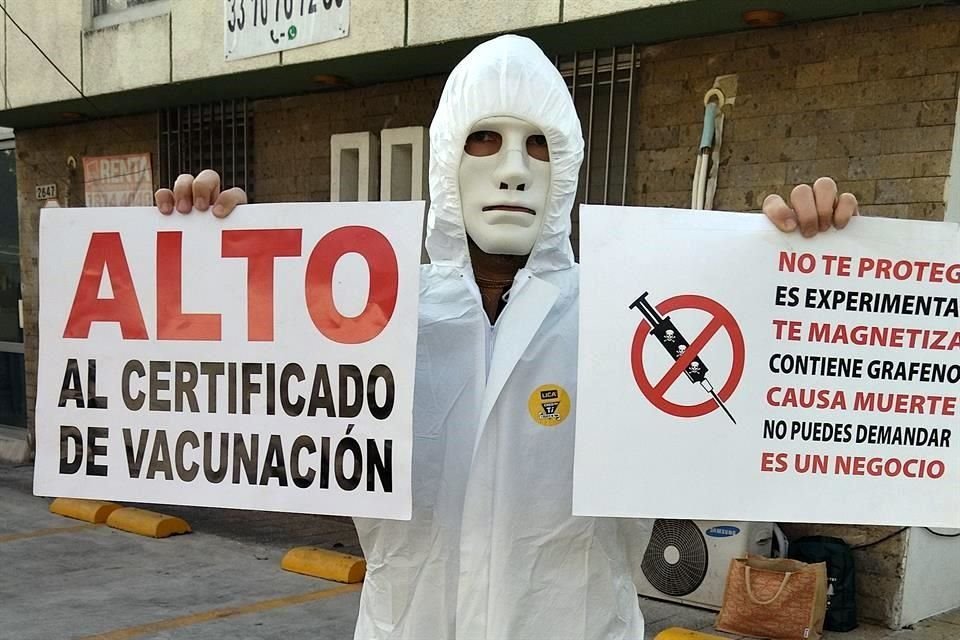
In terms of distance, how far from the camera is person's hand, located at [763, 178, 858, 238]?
184 cm

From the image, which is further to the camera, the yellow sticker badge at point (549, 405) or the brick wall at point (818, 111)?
the brick wall at point (818, 111)

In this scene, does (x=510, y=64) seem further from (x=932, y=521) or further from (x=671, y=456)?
(x=932, y=521)

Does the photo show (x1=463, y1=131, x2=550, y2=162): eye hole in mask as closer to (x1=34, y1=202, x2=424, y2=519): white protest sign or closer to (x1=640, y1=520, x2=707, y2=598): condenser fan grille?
(x1=34, y1=202, x2=424, y2=519): white protest sign

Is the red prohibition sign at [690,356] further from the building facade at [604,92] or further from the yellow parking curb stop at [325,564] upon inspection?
the yellow parking curb stop at [325,564]

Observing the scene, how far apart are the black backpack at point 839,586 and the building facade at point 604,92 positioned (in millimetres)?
169

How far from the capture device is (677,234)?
1.88 meters

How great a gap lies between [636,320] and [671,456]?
29 centimetres

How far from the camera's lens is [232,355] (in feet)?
6.74

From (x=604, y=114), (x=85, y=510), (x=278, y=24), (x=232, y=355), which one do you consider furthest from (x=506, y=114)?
(x=85, y=510)

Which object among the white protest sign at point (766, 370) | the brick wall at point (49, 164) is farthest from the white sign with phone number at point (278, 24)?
the white protest sign at point (766, 370)

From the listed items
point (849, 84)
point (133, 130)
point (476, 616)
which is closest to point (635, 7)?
point (849, 84)

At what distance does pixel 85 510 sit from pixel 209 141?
3.47 m

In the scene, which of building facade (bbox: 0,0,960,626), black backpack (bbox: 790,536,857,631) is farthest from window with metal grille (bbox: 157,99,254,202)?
black backpack (bbox: 790,536,857,631)

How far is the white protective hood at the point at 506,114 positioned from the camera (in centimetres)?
191
